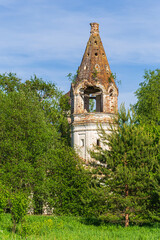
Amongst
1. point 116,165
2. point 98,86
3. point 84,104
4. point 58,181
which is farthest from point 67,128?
point 116,165

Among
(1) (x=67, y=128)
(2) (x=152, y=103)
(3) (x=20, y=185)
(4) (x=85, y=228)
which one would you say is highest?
(2) (x=152, y=103)

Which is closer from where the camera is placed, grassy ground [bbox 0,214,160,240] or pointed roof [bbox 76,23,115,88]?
grassy ground [bbox 0,214,160,240]

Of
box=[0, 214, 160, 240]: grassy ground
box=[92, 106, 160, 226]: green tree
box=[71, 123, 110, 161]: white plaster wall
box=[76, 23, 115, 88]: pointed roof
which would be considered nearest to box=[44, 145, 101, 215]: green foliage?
box=[71, 123, 110, 161]: white plaster wall

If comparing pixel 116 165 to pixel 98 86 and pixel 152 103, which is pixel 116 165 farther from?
pixel 152 103

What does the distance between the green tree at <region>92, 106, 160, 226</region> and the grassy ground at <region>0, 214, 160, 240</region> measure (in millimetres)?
861

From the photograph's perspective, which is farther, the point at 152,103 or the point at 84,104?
the point at 152,103

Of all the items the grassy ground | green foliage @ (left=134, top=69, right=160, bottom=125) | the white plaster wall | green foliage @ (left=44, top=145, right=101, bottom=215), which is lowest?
the grassy ground

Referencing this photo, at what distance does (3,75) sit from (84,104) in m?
10.0

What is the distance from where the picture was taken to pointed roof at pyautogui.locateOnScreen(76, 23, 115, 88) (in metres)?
30.6

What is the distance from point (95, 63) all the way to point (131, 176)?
536 inches

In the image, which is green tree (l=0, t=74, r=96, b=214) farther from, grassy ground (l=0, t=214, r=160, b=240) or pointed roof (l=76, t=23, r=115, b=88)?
pointed roof (l=76, t=23, r=115, b=88)

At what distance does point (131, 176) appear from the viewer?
66.5ft

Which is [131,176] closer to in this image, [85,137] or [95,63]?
[85,137]

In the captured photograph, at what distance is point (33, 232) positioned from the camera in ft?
60.6
